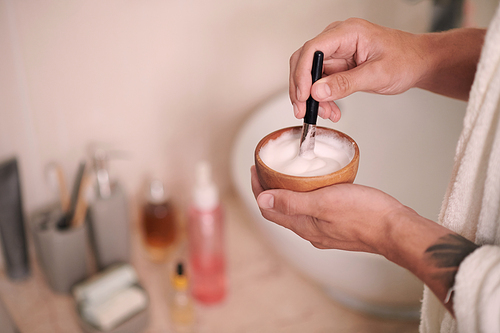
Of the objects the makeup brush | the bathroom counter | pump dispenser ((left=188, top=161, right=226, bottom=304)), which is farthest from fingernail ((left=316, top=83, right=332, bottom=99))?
the bathroom counter

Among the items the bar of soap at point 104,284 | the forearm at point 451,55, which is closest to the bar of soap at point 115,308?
the bar of soap at point 104,284

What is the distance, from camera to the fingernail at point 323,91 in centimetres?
36

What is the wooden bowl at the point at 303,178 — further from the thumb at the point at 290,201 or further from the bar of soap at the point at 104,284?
the bar of soap at the point at 104,284

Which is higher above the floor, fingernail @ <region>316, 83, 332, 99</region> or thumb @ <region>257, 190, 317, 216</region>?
fingernail @ <region>316, 83, 332, 99</region>

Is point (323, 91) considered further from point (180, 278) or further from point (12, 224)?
point (12, 224)

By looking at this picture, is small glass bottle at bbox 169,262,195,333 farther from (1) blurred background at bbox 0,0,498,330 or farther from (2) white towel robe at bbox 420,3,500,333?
(2) white towel robe at bbox 420,3,500,333

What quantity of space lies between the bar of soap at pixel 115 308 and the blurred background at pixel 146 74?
21 cm

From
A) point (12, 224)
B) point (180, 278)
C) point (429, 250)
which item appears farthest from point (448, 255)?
point (12, 224)

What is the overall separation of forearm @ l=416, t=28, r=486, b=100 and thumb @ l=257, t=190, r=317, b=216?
0.24 m

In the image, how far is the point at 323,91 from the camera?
362 millimetres

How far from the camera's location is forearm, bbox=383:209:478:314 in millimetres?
321

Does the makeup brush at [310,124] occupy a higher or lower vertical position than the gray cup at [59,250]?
higher

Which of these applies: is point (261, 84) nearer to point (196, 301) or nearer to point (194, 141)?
point (194, 141)

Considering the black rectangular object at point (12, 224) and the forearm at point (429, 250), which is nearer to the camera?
the forearm at point (429, 250)
